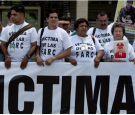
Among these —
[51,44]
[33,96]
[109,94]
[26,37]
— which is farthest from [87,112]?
[26,37]

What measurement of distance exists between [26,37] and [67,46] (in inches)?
25.7

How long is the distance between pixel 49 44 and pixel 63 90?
756 mm

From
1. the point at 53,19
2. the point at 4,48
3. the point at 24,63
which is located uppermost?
the point at 53,19

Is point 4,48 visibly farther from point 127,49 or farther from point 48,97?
point 127,49

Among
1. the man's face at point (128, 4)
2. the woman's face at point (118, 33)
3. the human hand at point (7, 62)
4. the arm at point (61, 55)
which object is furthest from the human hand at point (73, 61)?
the man's face at point (128, 4)

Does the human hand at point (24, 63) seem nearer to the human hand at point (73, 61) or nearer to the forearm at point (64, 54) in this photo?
the forearm at point (64, 54)

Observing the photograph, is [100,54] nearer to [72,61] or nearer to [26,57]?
[72,61]

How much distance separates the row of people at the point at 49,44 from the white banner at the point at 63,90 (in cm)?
13

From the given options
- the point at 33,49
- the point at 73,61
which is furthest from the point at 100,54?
the point at 33,49

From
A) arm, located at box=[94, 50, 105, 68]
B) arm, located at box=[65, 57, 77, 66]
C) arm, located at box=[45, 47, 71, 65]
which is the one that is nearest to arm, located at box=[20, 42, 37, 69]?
arm, located at box=[45, 47, 71, 65]

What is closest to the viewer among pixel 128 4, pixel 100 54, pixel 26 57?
pixel 26 57

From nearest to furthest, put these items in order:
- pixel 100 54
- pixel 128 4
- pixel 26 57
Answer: pixel 26 57
pixel 100 54
pixel 128 4

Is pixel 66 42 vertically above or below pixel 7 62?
above

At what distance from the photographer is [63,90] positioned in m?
4.90
